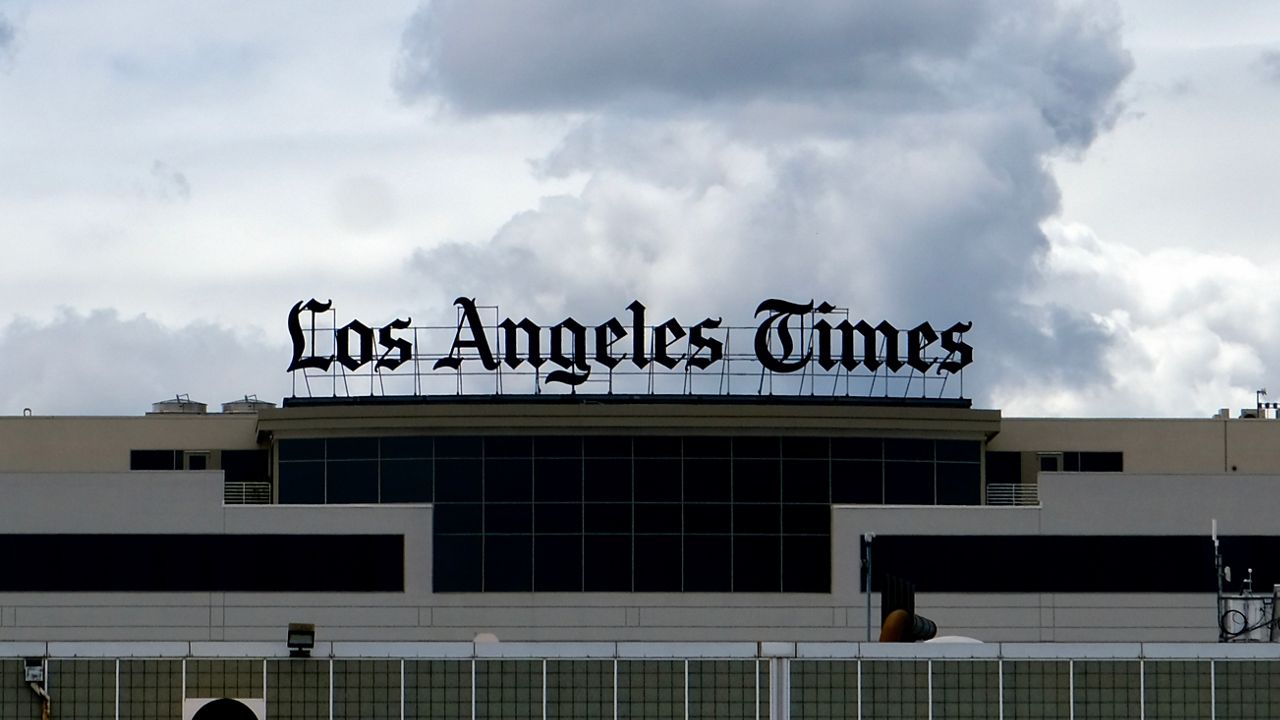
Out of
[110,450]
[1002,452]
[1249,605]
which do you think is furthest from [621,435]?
[1249,605]

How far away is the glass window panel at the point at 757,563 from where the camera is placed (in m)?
91.2

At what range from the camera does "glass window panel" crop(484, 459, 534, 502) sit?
9106 cm

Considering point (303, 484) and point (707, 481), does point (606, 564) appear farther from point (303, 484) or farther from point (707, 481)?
point (303, 484)

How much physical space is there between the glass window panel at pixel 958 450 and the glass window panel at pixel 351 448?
79.6 feet

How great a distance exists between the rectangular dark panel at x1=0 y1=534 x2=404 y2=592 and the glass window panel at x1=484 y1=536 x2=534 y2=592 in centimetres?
368

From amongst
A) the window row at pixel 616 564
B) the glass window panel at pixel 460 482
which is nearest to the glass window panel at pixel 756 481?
the window row at pixel 616 564

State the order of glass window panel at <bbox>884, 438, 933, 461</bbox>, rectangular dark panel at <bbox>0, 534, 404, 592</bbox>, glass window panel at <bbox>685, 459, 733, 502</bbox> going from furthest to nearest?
1. glass window panel at <bbox>884, 438, 933, 461</bbox>
2. glass window panel at <bbox>685, 459, 733, 502</bbox>
3. rectangular dark panel at <bbox>0, 534, 404, 592</bbox>

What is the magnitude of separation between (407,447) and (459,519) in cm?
401

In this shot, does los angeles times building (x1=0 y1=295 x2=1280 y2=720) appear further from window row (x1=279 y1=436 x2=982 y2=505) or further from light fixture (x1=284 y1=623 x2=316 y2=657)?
light fixture (x1=284 y1=623 x2=316 y2=657)

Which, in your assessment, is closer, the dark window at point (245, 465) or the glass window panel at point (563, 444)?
the glass window panel at point (563, 444)

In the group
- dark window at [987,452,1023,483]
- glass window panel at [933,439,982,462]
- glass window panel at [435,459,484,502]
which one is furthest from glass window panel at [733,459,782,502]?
dark window at [987,452,1023,483]

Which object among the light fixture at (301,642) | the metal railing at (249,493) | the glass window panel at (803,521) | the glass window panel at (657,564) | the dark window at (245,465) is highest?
the dark window at (245,465)

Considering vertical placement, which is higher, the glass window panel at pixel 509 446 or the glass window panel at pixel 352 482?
the glass window panel at pixel 509 446

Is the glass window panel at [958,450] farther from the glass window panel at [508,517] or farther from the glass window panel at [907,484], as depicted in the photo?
the glass window panel at [508,517]
